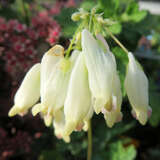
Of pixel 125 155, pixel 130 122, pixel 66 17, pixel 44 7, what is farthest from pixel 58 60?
pixel 44 7

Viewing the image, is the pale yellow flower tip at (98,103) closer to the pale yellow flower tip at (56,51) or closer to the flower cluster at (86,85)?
the flower cluster at (86,85)

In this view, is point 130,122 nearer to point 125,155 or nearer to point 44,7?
point 125,155

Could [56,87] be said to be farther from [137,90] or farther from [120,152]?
[120,152]

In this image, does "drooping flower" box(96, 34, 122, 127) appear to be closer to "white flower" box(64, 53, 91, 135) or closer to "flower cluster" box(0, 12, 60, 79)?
"white flower" box(64, 53, 91, 135)

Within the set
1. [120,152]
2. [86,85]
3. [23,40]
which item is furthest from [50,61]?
[120,152]

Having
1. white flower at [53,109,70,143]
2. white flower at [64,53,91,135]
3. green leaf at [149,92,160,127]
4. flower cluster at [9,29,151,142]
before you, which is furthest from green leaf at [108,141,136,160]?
white flower at [64,53,91,135]

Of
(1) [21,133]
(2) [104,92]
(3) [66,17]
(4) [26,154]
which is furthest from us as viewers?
(4) [26,154]

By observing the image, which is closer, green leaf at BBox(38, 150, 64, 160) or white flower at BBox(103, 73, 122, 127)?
white flower at BBox(103, 73, 122, 127)

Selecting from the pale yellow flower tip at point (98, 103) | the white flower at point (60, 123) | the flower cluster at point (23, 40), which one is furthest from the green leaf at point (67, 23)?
the pale yellow flower tip at point (98, 103)
